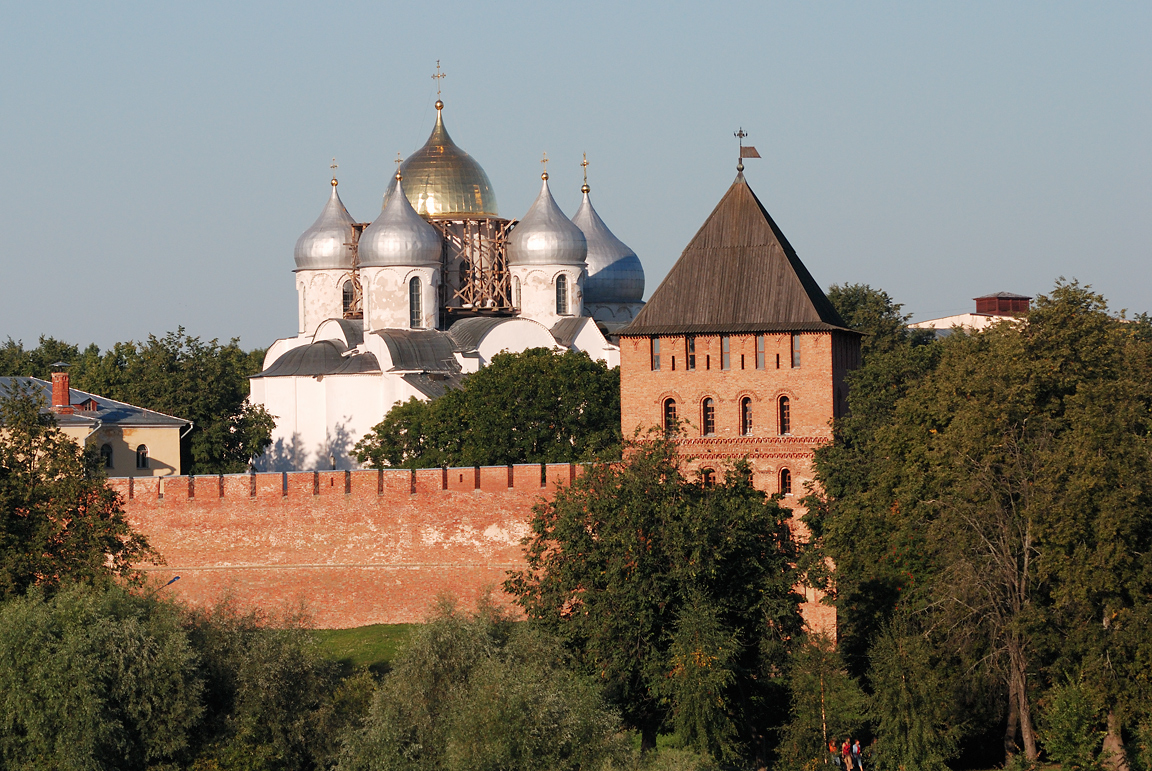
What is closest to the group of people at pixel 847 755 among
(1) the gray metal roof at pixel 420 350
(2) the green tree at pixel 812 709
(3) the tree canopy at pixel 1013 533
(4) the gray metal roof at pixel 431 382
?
(2) the green tree at pixel 812 709

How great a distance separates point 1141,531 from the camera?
89.6ft

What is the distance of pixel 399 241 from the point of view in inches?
2101

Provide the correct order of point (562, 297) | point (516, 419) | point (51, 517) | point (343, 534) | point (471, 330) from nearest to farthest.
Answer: point (51, 517), point (343, 534), point (516, 419), point (471, 330), point (562, 297)

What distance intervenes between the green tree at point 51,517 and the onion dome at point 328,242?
90.0 ft

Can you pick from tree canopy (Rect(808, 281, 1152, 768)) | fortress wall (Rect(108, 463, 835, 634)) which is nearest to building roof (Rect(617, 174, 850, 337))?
tree canopy (Rect(808, 281, 1152, 768))

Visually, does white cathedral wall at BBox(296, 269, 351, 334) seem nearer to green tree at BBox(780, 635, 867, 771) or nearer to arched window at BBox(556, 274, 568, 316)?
arched window at BBox(556, 274, 568, 316)

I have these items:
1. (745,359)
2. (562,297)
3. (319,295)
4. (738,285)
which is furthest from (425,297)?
(745,359)

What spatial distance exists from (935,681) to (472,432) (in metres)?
16.5

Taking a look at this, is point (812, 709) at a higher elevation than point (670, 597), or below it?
below

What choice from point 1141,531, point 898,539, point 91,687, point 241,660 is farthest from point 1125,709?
point 91,687

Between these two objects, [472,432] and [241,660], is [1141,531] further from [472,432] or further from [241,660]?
[472,432]

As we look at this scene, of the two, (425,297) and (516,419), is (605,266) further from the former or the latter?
(516,419)

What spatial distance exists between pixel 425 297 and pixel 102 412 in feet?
39.2

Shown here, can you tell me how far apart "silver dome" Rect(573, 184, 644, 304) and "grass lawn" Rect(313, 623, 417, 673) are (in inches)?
1038
